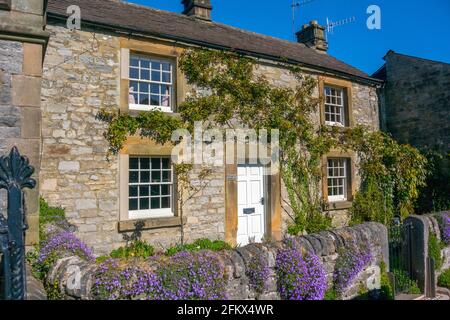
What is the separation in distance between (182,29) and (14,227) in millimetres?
8016

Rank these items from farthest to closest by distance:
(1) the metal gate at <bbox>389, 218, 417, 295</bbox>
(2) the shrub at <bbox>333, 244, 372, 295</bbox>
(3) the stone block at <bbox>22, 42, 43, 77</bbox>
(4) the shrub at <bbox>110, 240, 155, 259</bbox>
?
1. (4) the shrub at <bbox>110, 240, 155, 259</bbox>
2. (1) the metal gate at <bbox>389, 218, 417, 295</bbox>
3. (2) the shrub at <bbox>333, 244, 372, 295</bbox>
4. (3) the stone block at <bbox>22, 42, 43, 77</bbox>

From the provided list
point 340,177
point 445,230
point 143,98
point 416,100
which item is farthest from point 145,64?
point 416,100

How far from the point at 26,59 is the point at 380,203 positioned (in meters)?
11.0

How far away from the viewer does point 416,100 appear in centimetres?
1316

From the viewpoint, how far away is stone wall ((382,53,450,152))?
12391 millimetres

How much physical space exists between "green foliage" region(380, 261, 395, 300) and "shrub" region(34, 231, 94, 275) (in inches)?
184

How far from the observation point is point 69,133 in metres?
7.11

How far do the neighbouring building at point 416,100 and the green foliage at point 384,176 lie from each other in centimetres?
139

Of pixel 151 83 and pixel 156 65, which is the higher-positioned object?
pixel 156 65

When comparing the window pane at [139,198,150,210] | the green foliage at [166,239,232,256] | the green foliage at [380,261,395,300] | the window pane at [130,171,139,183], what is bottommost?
the green foliage at [380,261,395,300]

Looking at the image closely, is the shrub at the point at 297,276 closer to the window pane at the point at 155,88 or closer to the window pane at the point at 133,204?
the window pane at the point at 133,204

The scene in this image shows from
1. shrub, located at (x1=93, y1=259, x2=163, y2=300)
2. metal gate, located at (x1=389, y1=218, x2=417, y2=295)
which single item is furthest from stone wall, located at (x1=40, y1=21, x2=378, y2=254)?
metal gate, located at (x1=389, y1=218, x2=417, y2=295)

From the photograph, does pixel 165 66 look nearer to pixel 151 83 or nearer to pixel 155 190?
pixel 151 83

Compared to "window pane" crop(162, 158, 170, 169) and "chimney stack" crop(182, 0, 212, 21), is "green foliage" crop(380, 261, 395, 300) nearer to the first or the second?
"window pane" crop(162, 158, 170, 169)
